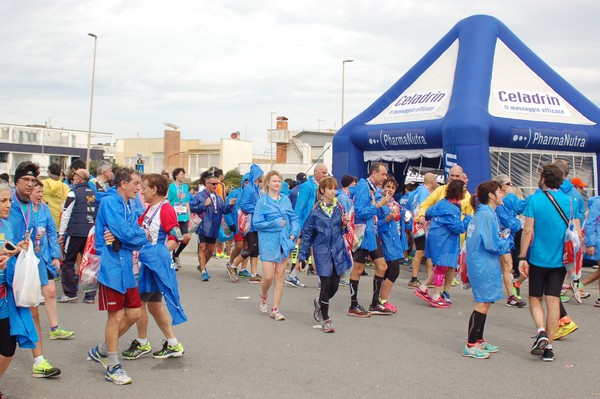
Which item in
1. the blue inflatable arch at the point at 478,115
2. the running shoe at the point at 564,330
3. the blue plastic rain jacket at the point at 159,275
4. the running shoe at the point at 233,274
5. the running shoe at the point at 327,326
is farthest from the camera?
the blue inflatable arch at the point at 478,115

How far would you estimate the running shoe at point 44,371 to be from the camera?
5434 millimetres

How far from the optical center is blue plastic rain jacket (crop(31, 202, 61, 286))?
6160 mm

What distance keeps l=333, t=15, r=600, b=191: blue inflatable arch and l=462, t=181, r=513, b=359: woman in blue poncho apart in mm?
6512

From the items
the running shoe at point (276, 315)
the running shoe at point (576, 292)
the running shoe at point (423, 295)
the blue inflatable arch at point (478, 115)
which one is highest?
the blue inflatable arch at point (478, 115)

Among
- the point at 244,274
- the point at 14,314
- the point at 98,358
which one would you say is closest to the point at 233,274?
the point at 244,274

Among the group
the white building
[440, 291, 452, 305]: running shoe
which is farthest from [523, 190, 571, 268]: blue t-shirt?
the white building

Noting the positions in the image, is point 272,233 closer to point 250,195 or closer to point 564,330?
point 250,195

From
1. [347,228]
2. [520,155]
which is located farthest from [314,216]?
[520,155]

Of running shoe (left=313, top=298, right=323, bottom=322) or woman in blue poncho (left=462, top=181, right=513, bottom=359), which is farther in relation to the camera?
running shoe (left=313, top=298, right=323, bottom=322)

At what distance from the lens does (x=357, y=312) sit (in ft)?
27.3

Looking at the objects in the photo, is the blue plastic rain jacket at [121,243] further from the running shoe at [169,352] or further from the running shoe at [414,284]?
the running shoe at [414,284]

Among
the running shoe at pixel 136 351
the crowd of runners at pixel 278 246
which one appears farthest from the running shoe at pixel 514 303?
the running shoe at pixel 136 351

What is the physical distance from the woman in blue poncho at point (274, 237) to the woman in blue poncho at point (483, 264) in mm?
2510

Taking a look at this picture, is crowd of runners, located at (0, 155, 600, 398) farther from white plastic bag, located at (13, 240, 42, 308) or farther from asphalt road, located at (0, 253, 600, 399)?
asphalt road, located at (0, 253, 600, 399)
